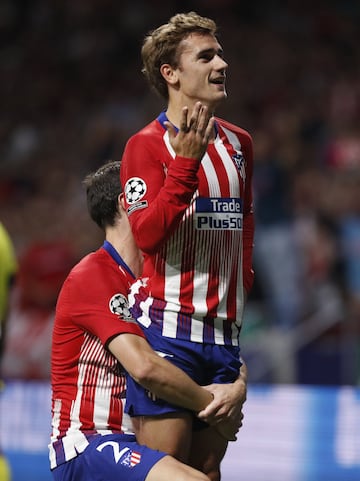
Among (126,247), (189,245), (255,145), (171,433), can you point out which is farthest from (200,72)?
(255,145)

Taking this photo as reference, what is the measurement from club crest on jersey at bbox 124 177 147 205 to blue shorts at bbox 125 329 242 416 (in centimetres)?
44

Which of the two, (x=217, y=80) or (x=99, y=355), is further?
(x=99, y=355)

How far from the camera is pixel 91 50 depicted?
12.6 m

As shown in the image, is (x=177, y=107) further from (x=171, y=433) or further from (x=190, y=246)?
(x=171, y=433)

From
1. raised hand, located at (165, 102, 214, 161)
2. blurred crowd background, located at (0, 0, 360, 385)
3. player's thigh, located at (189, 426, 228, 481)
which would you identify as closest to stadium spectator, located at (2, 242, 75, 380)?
blurred crowd background, located at (0, 0, 360, 385)

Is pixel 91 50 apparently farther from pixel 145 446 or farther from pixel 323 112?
pixel 145 446

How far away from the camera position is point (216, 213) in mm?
3465

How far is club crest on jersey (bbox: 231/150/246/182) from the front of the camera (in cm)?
359

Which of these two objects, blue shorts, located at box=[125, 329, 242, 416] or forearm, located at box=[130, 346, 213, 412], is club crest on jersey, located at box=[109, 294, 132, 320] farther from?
forearm, located at box=[130, 346, 213, 412]

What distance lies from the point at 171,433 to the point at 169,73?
1177 mm

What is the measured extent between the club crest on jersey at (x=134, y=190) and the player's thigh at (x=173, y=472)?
830mm

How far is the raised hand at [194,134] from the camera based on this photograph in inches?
129

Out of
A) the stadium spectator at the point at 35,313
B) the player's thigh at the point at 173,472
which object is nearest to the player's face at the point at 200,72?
the player's thigh at the point at 173,472

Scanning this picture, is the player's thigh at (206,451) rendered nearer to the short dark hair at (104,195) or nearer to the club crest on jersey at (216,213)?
the club crest on jersey at (216,213)
